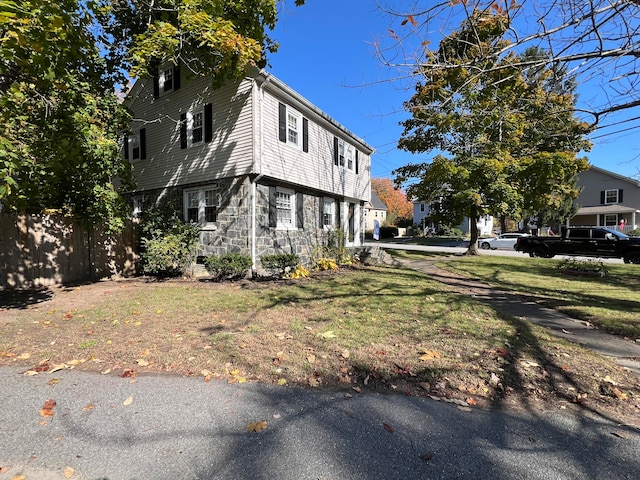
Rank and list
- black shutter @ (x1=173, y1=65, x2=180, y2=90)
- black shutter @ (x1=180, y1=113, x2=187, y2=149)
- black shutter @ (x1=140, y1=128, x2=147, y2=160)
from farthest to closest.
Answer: black shutter @ (x1=140, y1=128, x2=147, y2=160) < black shutter @ (x1=173, y1=65, x2=180, y2=90) < black shutter @ (x1=180, y1=113, x2=187, y2=149)

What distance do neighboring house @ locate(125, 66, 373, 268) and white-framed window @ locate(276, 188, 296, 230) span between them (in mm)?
36

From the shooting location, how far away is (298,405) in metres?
2.88

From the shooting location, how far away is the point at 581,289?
8750 mm

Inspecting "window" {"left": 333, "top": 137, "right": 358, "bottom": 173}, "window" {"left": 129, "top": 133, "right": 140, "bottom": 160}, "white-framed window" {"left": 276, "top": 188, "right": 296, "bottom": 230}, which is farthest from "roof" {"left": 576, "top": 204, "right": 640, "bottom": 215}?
"window" {"left": 129, "top": 133, "right": 140, "bottom": 160}

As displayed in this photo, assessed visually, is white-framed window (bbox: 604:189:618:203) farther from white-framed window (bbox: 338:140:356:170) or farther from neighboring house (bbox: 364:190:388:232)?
white-framed window (bbox: 338:140:356:170)

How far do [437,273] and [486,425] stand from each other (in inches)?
373

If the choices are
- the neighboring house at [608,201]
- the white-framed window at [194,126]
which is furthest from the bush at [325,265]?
the neighboring house at [608,201]

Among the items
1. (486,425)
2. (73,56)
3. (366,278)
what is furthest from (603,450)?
(73,56)

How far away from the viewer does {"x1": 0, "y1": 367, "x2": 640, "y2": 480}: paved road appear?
2115mm

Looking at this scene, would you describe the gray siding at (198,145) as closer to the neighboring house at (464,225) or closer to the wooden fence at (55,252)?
the wooden fence at (55,252)

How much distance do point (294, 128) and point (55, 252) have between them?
8.06 meters

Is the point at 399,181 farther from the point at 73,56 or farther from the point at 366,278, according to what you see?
the point at 73,56

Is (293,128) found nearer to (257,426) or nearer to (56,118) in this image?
(56,118)

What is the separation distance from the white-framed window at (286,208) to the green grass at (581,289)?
647 centimetres
